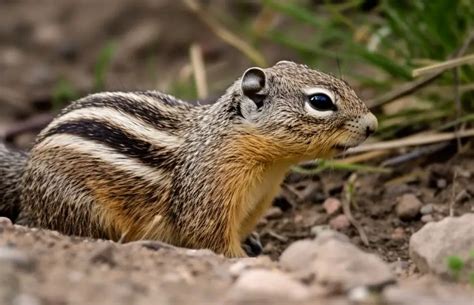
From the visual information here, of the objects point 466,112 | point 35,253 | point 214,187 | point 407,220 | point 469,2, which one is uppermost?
point 469,2

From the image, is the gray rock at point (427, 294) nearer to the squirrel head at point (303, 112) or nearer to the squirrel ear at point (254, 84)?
the squirrel head at point (303, 112)

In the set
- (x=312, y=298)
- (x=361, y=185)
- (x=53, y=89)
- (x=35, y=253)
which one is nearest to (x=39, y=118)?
(x=53, y=89)

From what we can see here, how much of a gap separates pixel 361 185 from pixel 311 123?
136 centimetres

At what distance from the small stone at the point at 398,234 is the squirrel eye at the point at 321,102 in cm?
100

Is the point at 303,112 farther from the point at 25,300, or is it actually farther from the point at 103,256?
the point at 25,300

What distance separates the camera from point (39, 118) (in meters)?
7.75

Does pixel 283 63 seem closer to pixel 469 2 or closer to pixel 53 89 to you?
pixel 469 2

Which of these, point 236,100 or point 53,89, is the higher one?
point 53,89

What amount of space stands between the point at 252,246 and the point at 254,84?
3.08 feet

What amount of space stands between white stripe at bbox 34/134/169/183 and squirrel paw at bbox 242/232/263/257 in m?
0.67

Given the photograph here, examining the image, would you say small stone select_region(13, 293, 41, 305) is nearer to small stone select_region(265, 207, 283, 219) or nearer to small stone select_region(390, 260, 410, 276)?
small stone select_region(390, 260, 410, 276)

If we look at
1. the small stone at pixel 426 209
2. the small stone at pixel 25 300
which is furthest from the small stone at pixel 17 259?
the small stone at pixel 426 209

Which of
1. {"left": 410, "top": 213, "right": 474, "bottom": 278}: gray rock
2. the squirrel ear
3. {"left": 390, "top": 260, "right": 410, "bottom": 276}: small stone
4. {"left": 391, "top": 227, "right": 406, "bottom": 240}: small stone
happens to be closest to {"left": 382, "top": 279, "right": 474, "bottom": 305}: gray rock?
{"left": 410, "top": 213, "right": 474, "bottom": 278}: gray rock

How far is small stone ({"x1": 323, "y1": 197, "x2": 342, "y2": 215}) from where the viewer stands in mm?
5909
